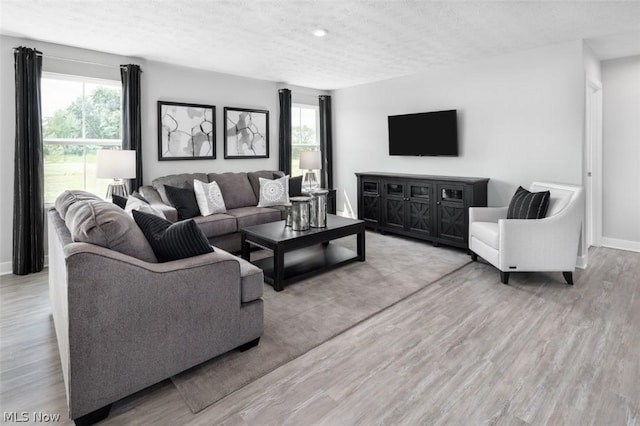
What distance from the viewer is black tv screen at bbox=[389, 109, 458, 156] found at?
5027 millimetres

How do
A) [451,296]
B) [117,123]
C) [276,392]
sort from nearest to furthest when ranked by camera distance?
[276,392]
[451,296]
[117,123]

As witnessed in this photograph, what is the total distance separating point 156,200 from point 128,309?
286 cm

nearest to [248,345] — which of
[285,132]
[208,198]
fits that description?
[208,198]

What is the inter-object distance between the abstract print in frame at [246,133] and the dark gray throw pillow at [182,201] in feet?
4.07

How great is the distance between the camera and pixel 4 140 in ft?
12.1

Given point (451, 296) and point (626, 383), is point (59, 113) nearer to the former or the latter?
point (451, 296)

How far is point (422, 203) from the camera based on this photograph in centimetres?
504

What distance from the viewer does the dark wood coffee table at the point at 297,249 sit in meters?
3.31

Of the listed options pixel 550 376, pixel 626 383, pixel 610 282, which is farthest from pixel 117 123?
pixel 610 282

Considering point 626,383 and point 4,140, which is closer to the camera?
point 626,383

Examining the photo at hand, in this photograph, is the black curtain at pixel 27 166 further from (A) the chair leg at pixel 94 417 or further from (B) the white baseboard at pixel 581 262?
(B) the white baseboard at pixel 581 262

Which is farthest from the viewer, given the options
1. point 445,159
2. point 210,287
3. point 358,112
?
point 358,112

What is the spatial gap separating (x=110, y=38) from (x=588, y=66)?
508 centimetres

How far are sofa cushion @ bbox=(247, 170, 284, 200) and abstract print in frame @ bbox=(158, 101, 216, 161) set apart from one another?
0.62m
